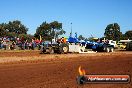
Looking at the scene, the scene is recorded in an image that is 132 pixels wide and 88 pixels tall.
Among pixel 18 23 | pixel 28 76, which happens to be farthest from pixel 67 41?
pixel 18 23

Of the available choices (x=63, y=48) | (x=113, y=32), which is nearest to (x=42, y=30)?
(x=113, y=32)

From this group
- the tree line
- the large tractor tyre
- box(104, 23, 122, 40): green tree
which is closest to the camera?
the large tractor tyre

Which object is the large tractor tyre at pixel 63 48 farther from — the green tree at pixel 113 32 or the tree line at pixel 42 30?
the green tree at pixel 113 32

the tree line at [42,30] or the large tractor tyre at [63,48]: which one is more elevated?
the tree line at [42,30]

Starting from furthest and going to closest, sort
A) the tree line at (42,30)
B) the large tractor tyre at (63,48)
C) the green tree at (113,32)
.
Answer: the green tree at (113,32) → the tree line at (42,30) → the large tractor tyre at (63,48)

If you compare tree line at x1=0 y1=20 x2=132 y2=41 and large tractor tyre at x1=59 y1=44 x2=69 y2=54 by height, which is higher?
tree line at x1=0 y1=20 x2=132 y2=41

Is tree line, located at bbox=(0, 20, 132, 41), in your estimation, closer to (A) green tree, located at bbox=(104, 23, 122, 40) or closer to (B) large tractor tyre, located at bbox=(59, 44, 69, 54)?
(A) green tree, located at bbox=(104, 23, 122, 40)

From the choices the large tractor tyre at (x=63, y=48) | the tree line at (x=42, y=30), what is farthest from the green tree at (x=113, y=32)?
the large tractor tyre at (x=63, y=48)

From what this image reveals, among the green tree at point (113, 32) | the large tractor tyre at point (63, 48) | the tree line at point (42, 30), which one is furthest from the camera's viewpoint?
the green tree at point (113, 32)

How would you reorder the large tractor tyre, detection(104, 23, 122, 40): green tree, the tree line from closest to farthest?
the large tractor tyre < the tree line < detection(104, 23, 122, 40): green tree

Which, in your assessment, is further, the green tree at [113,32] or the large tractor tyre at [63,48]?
the green tree at [113,32]

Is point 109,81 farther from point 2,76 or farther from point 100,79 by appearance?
point 2,76

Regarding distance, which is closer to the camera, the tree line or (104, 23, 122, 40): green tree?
the tree line

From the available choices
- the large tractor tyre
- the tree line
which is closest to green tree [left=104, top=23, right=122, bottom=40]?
the tree line
